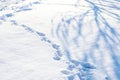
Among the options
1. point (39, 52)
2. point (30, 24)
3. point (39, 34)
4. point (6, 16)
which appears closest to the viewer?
point (39, 52)

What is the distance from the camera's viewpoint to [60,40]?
5414 mm

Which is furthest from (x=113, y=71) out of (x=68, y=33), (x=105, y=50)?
(x=68, y=33)

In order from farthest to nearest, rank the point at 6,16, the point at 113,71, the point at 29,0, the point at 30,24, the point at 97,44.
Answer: the point at 29,0
the point at 6,16
the point at 30,24
the point at 97,44
the point at 113,71

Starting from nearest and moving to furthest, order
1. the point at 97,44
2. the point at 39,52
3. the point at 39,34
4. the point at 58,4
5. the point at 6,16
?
the point at 39,52 < the point at 97,44 < the point at 39,34 < the point at 6,16 < the point at 58,4

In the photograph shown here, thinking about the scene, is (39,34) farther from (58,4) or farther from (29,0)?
(29,0)

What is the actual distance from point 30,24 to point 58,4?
1.57 meters

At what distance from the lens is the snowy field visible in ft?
14.2

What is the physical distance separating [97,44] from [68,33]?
768 millimetres

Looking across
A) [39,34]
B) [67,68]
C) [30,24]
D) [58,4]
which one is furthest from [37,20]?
[67,68]

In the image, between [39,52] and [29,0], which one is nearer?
[39,52]

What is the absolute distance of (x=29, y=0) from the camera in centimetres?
809

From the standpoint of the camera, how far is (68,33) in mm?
5758

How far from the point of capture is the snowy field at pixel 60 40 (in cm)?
432

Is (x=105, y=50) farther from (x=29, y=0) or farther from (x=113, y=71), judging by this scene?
(x=29, y=0)
